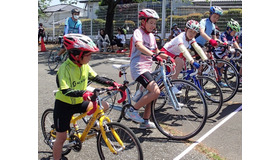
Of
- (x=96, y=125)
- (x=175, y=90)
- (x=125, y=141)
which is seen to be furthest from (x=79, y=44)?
(x=175, y=90)

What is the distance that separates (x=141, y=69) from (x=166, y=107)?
1.53 m

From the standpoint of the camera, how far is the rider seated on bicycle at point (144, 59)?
4.77 m

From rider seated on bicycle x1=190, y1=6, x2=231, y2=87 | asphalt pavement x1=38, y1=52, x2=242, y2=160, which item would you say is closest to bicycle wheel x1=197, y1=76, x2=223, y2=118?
asphalt pavement x1=38, y1=52, x2=242, y2=160

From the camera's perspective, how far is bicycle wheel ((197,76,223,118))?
553 centimetres

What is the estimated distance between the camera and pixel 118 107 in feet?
17.1

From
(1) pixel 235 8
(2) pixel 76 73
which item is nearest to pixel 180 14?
(1) pixel 235 8

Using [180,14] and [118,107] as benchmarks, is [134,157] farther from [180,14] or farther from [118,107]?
[180,14]

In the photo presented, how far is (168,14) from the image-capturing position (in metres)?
18.6

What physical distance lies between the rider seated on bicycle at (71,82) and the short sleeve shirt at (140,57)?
1161 millimetres

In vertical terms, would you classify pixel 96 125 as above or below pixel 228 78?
below

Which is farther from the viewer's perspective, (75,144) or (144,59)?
(144,59)

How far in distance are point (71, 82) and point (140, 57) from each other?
1727mm

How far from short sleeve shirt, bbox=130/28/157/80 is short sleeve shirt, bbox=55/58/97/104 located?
1.30m

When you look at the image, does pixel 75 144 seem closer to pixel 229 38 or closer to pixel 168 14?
pixel 229 38
